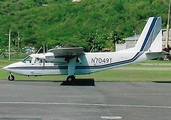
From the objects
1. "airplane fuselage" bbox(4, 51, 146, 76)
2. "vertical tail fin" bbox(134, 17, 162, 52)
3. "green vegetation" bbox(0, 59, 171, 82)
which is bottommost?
"green vegetation" bbox(0, 59, 171, 82)

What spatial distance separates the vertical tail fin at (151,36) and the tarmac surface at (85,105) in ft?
22.3

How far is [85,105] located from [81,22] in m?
108

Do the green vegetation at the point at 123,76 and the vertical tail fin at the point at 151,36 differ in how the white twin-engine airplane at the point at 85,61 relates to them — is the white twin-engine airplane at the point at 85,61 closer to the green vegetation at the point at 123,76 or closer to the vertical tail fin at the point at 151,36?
the vertical tail fin at the point at 151,36

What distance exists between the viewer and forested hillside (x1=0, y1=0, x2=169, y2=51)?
10219cm

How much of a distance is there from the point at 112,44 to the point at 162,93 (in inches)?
3022

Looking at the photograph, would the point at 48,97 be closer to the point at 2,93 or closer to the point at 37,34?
the point at 2,93

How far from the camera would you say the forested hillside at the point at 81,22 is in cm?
10219

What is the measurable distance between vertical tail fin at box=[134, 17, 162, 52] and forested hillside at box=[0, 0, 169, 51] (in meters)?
66.6

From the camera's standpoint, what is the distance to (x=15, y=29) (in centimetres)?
12038

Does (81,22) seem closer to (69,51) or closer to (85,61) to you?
(85,61)

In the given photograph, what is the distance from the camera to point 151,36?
84.2 ft

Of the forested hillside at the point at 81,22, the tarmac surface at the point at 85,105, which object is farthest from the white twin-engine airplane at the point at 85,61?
the forested hillside at the point at 81,22

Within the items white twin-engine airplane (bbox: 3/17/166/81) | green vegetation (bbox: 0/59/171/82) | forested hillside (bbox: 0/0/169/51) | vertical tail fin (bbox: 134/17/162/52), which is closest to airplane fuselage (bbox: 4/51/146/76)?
white twin-engine airplane (bbox: 3/17/166/81)

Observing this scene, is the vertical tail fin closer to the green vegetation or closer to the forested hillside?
the green vegetation
